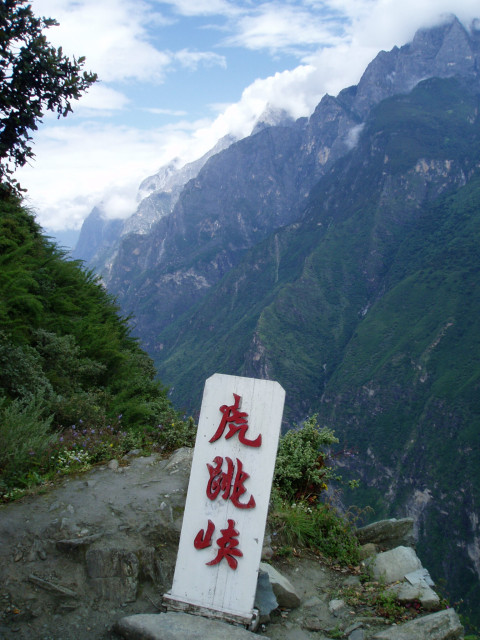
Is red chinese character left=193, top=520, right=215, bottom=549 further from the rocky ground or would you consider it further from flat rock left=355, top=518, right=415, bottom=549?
flat rock left=355, top=518, right=415, bottom=549

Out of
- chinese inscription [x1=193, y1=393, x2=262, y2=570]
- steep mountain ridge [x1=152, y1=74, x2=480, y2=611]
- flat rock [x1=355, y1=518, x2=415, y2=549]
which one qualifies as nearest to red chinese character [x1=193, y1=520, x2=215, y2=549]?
chinese inscription [x1=193, y1=393, x2=262, y2=570]

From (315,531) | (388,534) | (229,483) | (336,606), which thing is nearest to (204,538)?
(229,483)

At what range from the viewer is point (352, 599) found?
5.44m

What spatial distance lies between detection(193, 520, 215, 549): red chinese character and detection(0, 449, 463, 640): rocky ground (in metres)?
0.62

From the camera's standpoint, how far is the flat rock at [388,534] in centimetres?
703

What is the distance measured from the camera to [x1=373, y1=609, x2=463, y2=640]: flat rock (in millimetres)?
4391

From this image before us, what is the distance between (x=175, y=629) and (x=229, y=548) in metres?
0.88

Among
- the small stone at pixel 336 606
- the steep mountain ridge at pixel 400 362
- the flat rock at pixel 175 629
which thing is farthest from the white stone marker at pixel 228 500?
the steep mountain ridge at pixel 400 362

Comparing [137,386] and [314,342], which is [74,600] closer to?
[137,386]

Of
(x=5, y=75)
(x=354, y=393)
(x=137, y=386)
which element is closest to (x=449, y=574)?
(x=354, y=393)

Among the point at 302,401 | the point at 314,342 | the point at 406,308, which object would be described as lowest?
the point at 302,401

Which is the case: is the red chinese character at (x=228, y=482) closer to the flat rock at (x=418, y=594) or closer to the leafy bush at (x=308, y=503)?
the leafy bush at (x=308, y=503)

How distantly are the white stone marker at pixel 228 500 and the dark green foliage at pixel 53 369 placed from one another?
262 centimetres

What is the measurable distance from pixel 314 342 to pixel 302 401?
1003 inches
